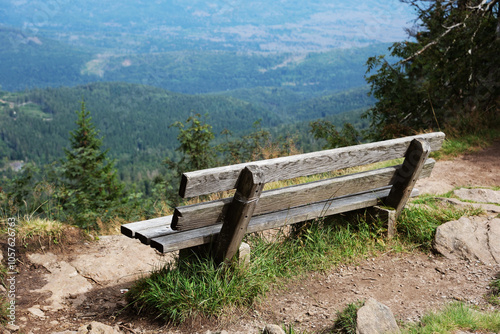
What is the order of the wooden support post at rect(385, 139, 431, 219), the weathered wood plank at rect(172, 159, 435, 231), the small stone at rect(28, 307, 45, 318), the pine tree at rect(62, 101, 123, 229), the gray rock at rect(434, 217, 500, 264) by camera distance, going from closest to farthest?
1. the weathered wood plank at rect(172, 159, 435, 231)
2. the small stone at rect(28, 307, 45, 318)
3. the wooden support post at rect(385, 139, 431, 219)
4. the gray rock at rect(434, 217, 500, 264)
5. the pine tree at rect(62, 101, 123, 229)

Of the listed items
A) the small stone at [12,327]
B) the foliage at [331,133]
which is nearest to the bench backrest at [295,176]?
the small stone at [12,327]

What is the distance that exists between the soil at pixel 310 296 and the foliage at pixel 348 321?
12cm

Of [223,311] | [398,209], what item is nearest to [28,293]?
[223,311]

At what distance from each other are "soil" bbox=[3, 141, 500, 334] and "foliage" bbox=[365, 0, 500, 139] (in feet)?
18.7

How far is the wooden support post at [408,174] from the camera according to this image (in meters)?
3.55

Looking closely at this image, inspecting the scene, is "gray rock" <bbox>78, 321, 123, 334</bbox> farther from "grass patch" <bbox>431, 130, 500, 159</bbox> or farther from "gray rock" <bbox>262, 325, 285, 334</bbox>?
"grass patch" <bbox>431, 130, 500, 159</bbox>

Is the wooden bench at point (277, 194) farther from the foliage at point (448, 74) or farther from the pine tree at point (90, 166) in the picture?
the pine tree at point (90, 166)

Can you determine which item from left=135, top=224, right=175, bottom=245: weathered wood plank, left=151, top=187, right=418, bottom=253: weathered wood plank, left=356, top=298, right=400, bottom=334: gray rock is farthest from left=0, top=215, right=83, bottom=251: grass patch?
left=356, top=298, right=400, bottom=334: gray rock

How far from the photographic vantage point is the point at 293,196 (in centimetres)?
331

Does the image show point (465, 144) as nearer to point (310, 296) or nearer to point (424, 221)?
point (424, 221)

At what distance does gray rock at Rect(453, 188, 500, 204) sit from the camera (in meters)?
5.21

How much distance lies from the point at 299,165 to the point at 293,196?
1.33 feet

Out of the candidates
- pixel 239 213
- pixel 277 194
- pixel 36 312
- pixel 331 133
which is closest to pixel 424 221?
pixel 277 194

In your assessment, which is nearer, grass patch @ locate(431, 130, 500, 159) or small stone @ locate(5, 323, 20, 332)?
small stone @ locate(5, 323, 20, 332)
